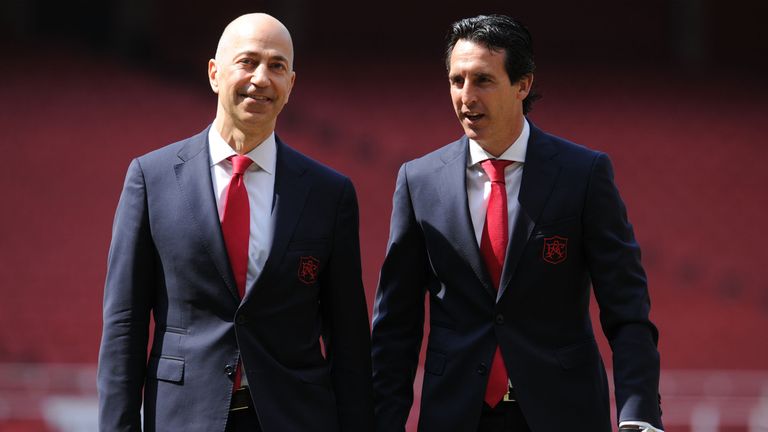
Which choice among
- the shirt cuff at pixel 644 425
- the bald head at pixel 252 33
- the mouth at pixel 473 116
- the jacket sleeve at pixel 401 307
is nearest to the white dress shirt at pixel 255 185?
the bald head at pixel 252 33

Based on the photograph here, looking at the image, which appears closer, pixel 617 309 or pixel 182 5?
pixel 617 309

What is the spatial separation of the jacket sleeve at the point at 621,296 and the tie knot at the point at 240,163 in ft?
2.83

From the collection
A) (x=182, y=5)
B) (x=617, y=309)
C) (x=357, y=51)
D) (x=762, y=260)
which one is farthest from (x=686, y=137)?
(x=617, y=309)

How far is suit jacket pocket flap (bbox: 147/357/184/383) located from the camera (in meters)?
2.82

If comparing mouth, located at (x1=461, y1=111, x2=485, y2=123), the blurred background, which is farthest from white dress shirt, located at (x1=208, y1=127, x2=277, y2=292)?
the blurred background

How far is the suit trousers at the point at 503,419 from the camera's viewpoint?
9.75 feet

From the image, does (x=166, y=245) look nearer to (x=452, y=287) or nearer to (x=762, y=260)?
(x=452, y=287)

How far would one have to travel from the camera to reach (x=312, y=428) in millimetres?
2867

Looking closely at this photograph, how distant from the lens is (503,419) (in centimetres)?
298

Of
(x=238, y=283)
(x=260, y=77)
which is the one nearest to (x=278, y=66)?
(x=260, y=77)

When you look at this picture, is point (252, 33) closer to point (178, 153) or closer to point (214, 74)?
point (214, 74)

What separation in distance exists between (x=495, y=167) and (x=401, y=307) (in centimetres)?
44

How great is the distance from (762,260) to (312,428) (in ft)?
30.3

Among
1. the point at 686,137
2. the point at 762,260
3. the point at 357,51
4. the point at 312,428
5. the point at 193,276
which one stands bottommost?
the point at 312,428
